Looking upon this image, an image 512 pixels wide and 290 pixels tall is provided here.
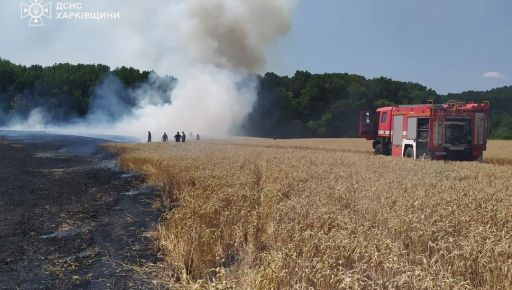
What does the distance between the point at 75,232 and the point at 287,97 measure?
86.2 m

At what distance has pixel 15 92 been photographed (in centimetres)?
10575

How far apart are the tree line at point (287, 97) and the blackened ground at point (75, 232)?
6685 cm

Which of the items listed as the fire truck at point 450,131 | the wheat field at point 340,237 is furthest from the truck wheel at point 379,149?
the wheat field at point 340,237

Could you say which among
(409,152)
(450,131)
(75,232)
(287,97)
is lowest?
(75,232)

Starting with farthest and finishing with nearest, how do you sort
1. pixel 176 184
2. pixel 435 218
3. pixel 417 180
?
pixel 176 184 < pixel 417 180 < pixel 435 218

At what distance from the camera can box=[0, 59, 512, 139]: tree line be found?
87.4 m

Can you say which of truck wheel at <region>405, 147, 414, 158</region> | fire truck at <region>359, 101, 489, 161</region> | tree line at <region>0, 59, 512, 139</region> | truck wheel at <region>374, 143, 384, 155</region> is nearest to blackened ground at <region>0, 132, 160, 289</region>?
fire truck at <region>359, 101, 489, 161</region>

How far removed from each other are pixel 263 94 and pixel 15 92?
199ft

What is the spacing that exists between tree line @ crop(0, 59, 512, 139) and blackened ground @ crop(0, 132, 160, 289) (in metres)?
66.9

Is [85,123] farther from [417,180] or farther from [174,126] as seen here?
[417,180]

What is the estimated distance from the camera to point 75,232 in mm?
9047

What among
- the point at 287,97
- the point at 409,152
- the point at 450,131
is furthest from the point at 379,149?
the point at 287,97

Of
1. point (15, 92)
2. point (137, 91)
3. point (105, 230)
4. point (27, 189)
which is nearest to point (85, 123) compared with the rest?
point (137, 91)

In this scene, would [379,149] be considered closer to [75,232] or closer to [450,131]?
[450,131]
